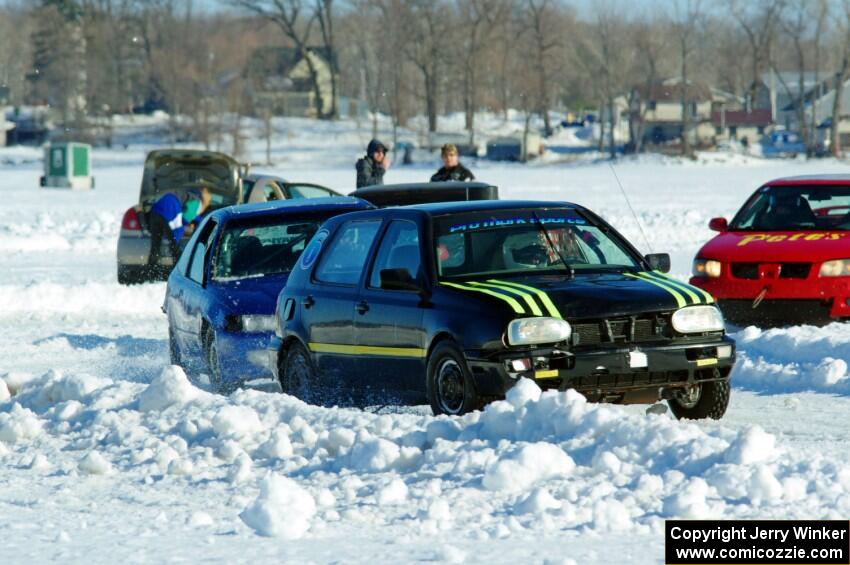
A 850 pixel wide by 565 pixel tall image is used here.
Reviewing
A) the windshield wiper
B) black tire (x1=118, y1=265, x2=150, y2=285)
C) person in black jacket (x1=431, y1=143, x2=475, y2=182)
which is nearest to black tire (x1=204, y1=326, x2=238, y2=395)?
the windshield wiper

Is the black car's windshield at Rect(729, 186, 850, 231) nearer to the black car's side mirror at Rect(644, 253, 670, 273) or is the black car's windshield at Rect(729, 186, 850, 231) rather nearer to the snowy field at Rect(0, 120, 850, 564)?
the snowy field at Rect(0, 120, 850, 564)

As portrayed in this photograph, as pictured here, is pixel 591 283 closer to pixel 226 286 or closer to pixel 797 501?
pixel 797 501

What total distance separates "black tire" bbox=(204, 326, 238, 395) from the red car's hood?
491cm

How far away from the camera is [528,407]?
745 cm

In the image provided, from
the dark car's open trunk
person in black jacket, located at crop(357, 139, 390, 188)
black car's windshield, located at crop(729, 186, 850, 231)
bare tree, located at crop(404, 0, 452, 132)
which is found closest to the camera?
black car's windshield, located at crop(729, 186, 850, 231)

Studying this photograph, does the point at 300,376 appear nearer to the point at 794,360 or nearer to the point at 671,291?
the point at 671,291

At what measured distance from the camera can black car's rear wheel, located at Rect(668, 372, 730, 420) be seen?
8883 millimetres

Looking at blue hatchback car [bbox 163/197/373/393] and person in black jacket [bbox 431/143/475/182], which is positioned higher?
person in black jacket [bbox 431/143/475/182]

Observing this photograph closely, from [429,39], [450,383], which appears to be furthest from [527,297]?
[429,39]

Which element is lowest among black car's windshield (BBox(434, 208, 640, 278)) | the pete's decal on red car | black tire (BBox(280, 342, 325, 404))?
black tire (BBox(280, 342, 325, 404))

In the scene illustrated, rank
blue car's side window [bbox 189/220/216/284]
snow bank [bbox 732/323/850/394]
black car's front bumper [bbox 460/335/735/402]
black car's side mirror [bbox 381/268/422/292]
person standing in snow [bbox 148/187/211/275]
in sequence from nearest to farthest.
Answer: black car's front bumper [bbox 460/335/735/402], black car's side mirror [bbox 381/268/422/292], snow bank [bbox 732/323/850/394], blue car's side window [bbox 189/220/216/284], person standing in snow [bbox 148/187/211/275]

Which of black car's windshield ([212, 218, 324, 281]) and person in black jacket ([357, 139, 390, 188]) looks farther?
person in black jacket ([357, 139, 390, 188])

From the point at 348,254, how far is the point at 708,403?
2.51m

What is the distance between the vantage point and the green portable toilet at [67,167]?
5875cm
